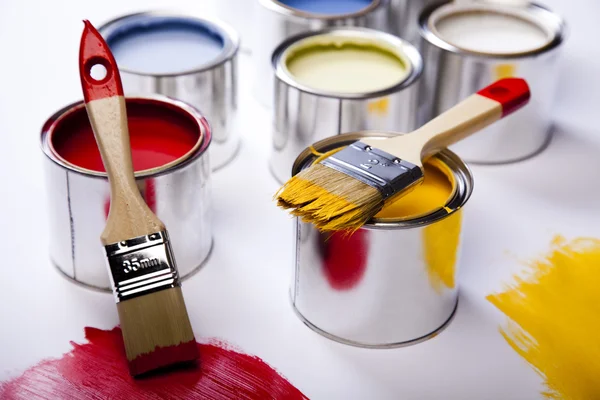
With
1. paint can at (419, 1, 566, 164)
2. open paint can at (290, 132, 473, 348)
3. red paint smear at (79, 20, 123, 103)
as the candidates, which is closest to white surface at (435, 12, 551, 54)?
paint can at (419, 1, 566, 164)

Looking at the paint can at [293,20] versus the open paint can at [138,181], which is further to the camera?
the paint can at [293,20]

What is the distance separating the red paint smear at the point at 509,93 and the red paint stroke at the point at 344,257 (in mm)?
446

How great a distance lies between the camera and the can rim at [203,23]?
5.83ft

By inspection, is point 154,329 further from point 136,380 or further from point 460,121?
point 460,121

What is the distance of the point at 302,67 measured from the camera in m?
1.89

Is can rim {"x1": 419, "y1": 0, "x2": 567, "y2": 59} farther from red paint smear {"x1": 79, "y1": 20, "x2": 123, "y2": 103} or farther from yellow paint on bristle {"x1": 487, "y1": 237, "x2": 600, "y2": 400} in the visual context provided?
red paint smear {"x1": 79, "y1": 20, "x2": 123, "y2": 103}

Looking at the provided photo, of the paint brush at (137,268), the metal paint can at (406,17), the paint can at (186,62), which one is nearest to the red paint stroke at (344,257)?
the paint brush at (137,268)

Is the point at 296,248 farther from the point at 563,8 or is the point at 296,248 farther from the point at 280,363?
the point at 563,8

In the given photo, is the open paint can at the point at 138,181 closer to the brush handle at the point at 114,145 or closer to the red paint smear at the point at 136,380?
the brush handle at the point at 114,145

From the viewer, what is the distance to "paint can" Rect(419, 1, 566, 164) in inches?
73.4

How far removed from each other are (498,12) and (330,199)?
3.09ft

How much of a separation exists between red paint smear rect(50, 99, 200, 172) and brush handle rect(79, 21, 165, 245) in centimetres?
11

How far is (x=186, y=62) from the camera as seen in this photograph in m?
1.91

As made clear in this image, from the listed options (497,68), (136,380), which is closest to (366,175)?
(136,380)
